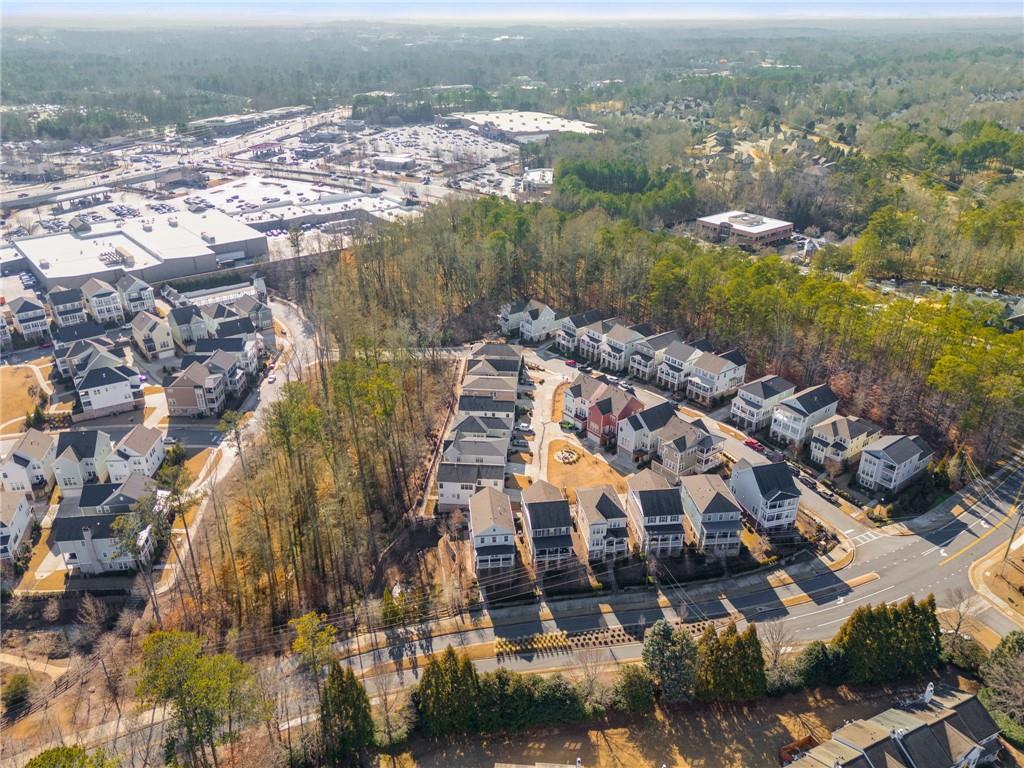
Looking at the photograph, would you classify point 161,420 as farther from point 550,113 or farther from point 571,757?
point 550,113

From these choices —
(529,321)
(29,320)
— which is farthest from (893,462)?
(29,320)

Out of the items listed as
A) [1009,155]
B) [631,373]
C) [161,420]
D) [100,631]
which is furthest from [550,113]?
[100,631]

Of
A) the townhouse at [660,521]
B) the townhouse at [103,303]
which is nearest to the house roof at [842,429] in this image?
the townhouse at [660,521]

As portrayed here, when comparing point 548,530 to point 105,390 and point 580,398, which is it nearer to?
point 580,398

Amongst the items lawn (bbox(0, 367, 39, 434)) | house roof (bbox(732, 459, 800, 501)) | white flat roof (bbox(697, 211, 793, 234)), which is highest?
house roof (bbox(732, 459, 800, 501))

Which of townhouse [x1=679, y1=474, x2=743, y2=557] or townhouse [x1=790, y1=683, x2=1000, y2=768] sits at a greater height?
townhouse [x1=790, y1=683, x2=1000, y2=768]

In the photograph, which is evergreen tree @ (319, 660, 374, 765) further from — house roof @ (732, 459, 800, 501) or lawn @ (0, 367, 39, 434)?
lawn @ (0, 367, 39, 434)

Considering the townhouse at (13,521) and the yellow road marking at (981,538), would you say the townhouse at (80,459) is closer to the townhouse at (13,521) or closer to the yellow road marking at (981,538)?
the townhouse at (13,521)

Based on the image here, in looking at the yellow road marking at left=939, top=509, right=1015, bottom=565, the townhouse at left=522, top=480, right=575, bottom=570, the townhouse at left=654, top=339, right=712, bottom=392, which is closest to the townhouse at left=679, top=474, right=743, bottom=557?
the townhouse at left=522, top=480, right=575, bottom=570
